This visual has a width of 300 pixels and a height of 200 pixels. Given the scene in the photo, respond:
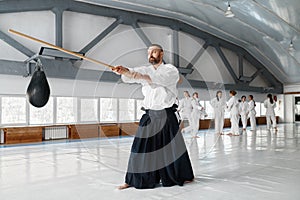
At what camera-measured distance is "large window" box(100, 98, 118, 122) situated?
37.6 feet

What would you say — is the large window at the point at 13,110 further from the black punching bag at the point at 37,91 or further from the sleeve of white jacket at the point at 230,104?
the sleeve of white jacket at the point at 230,104

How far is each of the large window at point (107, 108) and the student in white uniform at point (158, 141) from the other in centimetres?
818

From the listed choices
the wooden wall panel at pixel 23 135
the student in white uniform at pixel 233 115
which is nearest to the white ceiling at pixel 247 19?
the student in white uniform at pixel 233 115

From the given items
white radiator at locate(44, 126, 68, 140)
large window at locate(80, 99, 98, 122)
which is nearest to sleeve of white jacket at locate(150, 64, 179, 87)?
white radiator at locate(44, 126, 68, 140)

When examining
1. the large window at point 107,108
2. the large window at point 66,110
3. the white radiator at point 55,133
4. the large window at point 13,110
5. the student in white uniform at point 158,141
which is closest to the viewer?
the student in white uniform at point 158,141

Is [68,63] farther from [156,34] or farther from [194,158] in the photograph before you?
[194,158]

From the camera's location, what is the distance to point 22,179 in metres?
3.77

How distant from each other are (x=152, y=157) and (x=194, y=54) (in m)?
12.1

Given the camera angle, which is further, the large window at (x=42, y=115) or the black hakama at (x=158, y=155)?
the large window at (x=42, y=115)

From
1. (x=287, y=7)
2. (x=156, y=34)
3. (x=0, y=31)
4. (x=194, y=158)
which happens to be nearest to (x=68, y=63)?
(x=0, y=31)

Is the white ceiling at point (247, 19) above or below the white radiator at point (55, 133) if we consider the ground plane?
Answer: above

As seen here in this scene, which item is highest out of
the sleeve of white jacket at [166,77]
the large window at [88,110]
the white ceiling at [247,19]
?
the white ceiling at [247,19]

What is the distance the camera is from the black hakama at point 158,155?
125 inches

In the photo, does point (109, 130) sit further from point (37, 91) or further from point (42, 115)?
point (37, 91)
